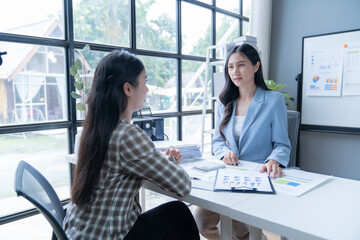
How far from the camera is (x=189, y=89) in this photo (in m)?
3.31

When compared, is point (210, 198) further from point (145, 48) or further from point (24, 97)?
point (145, 48)

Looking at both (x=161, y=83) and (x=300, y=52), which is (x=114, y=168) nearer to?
(x=161, y=83)

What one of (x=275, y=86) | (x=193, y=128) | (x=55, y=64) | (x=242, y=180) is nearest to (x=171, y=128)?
(x=193, y=128)

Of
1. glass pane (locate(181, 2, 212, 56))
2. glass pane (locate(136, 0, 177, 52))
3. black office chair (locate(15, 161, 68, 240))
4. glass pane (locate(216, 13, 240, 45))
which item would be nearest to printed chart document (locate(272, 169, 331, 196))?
black office chair (locate(15, 161, 68, 240))

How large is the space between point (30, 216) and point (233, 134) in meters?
1.64

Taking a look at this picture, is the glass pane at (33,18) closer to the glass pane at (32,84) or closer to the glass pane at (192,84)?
the glass pane at (32,84)

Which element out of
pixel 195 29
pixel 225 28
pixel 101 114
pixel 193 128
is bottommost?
pixel 193 128

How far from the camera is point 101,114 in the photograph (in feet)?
3.29

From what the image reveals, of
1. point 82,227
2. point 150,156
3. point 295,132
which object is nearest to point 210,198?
point 150,156

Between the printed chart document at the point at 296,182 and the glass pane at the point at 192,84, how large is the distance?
6.84 ft

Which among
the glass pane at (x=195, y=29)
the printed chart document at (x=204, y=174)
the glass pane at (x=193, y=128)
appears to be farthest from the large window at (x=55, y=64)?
the printed chart document at (x=204, y=174)

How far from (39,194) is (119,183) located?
26 cm

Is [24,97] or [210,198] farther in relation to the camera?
[24,97]

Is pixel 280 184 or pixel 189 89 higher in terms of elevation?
pixel 189 89
